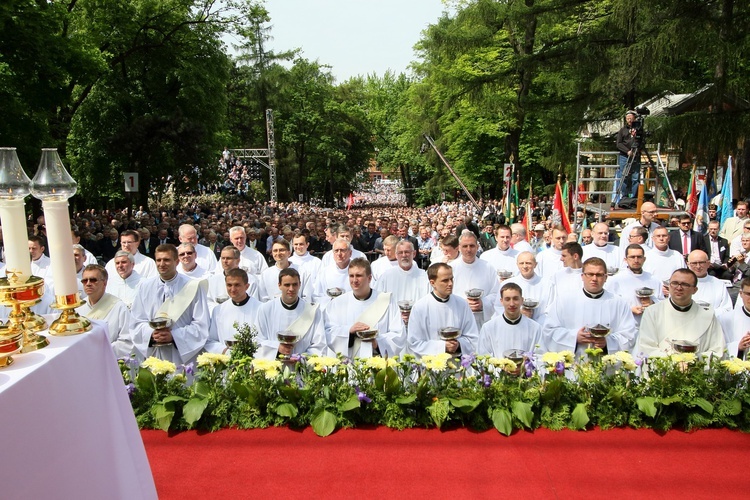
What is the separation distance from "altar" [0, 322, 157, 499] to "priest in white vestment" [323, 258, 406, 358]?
3.56m

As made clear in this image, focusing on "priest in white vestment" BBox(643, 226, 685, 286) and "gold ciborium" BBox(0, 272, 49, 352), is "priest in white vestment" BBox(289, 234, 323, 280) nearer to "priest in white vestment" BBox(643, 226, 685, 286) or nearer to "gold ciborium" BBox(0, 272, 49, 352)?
"priest in white vestment" BBox(643, 226, 685, 286)

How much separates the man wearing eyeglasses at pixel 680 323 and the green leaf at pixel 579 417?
195 centimetres

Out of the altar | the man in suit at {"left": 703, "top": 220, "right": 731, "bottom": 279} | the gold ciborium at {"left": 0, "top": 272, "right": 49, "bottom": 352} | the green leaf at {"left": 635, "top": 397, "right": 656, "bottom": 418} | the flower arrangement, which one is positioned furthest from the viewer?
the man in suit at {"left": 703, "top": 220, "right": 731, "bottom": 279}

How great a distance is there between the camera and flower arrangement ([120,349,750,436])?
4.34 metres

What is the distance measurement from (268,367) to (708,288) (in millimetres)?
6227

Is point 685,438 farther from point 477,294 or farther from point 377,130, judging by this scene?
point 377,130

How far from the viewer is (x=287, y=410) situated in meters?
4.31

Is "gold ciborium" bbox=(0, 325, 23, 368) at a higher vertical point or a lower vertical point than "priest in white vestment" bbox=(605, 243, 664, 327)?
higher

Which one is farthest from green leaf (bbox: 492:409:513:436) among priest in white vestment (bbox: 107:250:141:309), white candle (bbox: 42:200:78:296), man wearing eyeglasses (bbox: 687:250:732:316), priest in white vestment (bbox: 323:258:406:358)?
priest in white vestment (bbox: 107:250:141:309)

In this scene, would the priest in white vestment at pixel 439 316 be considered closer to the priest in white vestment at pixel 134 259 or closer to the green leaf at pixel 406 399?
the green leaf at pixel 406 399

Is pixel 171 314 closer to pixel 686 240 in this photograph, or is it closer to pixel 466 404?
pixel 466 404

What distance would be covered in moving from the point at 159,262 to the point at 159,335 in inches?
53.4

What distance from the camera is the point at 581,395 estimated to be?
4488 mm

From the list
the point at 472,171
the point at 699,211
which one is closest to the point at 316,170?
the point at 472,171
